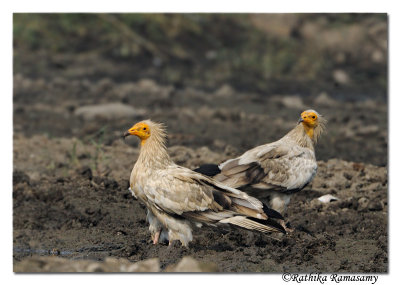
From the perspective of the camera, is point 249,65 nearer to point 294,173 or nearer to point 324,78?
point 324,78

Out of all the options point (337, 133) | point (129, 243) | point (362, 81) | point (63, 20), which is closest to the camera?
point (129, 243)

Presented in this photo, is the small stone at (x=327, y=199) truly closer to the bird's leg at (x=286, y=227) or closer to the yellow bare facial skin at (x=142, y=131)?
the bird's leg at (x=286, y=227)

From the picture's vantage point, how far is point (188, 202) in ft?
23.8

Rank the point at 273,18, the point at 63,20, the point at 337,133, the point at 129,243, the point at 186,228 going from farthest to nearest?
the point at 273,18 → the point at 63,20 → the point at 337,133 → the point at 129,243 → the point at 186,228

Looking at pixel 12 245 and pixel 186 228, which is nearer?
pixel 186 228

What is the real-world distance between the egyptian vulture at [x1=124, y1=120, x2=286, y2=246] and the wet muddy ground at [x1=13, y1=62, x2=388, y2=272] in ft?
0.97

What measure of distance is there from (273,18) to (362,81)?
2330 millimetres

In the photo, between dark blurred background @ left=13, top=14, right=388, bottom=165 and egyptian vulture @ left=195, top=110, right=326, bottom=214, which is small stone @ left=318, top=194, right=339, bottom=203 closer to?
egyptian vulture @ left=195, top=110, right=326, bottom=214

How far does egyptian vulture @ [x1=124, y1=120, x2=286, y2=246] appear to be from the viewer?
724 cm

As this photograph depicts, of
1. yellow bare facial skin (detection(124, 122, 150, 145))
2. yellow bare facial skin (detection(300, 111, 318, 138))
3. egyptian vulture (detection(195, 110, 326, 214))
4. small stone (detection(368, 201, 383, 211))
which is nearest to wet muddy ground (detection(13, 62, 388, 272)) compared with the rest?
small stone (detection(368, 201, 383, 211))

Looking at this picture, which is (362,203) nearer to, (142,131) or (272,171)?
(272,171)

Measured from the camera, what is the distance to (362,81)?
51.2 feet

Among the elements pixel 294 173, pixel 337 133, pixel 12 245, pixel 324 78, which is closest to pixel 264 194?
pixel 294 173

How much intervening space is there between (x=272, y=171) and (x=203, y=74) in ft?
25.0
